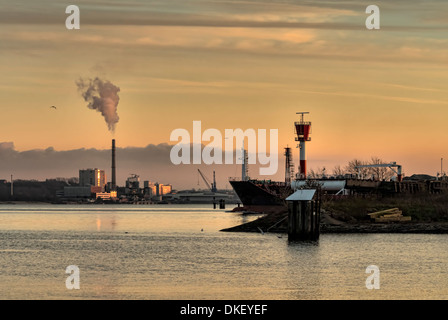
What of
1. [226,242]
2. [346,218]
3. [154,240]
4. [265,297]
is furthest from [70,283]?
[346,218]

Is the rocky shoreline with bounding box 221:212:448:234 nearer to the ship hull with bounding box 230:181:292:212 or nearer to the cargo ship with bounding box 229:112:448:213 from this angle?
the cargo ship with bounding box 229:112:448:213

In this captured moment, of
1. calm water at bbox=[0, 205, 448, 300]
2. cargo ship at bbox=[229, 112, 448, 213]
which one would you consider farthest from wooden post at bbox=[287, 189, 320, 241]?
cargo ship at bbox=[229, 112, 448, 213]

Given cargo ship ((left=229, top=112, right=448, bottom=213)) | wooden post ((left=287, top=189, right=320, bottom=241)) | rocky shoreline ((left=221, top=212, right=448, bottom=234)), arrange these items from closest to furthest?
wooden post ((left=287, top=189, right=320, bottom=241)) < rocky shoreline ((left=221, top=212, right=448, bottom=234)) < cargo ship ((left=229, top=112, right=448, bottom=213))

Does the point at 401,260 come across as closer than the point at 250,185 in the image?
Yes

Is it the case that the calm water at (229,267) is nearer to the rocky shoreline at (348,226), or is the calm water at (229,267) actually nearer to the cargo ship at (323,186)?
the rocky shoreline at (348,226)

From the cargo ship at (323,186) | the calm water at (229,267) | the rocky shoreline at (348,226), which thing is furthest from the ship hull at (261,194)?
the calm water at (229,267)

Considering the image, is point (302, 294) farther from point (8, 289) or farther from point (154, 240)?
point (154, 240)

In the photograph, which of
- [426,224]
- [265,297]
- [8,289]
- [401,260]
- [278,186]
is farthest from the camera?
[278,186]
